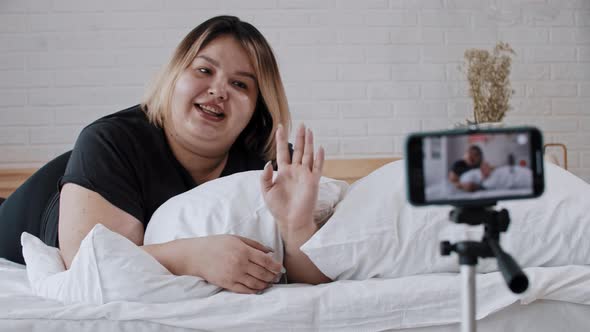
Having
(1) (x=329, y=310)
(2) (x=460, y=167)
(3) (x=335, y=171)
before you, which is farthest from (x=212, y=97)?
(3) (x=335, y=171)

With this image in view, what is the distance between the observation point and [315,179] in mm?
1004

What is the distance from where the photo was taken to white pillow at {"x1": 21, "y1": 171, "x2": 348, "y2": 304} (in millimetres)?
958

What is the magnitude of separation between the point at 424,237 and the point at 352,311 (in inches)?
7.9

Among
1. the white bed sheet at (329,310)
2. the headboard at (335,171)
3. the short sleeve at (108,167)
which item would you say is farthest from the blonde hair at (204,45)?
the headboard at (335,171)

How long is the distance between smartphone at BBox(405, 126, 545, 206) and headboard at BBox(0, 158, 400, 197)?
2069 millimetres

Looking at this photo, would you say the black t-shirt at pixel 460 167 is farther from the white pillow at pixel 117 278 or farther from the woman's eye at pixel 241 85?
the woman's eye at pixel 241 85

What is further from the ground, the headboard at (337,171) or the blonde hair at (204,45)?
the blonde hair at (204,45)

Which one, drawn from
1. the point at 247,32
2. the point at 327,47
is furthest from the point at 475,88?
the point at 247,32

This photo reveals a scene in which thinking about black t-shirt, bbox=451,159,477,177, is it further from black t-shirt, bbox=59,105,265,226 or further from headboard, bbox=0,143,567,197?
headboard, bbox=0,143,567,197

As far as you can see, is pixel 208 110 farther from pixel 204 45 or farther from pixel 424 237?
pixel 424 237

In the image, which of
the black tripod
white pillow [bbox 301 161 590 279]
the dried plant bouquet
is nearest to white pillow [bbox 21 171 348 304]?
white pillow [bbox 301 161 590 279]

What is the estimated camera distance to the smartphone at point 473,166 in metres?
0.53

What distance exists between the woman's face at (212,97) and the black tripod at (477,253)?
1.03m

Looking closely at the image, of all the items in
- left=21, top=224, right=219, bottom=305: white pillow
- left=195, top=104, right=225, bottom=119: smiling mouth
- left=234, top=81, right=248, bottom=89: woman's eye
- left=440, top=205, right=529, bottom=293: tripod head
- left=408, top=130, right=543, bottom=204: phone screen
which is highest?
left=234, top=81, right=248, bottom=89: woman's eye
